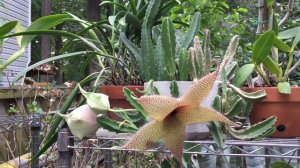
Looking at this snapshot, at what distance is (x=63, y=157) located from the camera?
681 millimetres

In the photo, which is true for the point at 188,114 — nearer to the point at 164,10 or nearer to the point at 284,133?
the point at 284,133

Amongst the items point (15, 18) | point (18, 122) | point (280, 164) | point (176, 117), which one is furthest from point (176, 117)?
point (15, 18)

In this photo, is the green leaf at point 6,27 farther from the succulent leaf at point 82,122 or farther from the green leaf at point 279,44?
the green leaf at point 279,44

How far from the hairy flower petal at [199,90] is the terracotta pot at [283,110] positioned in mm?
251

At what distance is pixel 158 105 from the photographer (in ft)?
1.59

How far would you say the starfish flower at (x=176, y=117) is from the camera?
0.49m

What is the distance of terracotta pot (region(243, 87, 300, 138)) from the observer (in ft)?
2.31

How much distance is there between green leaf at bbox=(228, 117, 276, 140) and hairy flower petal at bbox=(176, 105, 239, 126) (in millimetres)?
103

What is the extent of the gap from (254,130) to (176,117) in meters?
0.15

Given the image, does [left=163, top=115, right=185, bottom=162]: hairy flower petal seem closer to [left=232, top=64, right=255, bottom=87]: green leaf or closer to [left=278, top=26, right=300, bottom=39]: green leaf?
[left=232, top=64, right=255, bottom=87]: green leaf

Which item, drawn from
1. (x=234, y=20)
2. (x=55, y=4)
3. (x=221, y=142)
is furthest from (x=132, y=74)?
(x=55, y=4)

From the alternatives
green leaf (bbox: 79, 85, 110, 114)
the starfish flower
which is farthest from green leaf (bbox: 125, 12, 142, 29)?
the starfish flower

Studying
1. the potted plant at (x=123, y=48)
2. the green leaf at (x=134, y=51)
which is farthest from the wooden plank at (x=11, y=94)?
the green leaf at (x=134, y=51)

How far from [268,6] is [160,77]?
12.6 inches
